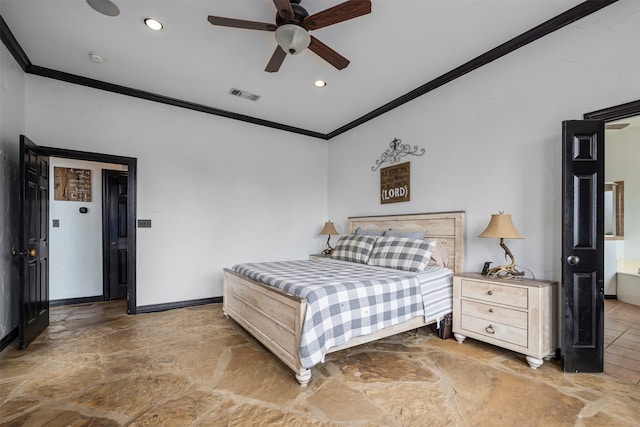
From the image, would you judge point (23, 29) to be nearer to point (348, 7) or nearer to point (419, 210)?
point (348, 7)

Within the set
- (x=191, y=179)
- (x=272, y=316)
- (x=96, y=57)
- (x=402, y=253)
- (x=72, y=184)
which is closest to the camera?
(x=272, y=316)

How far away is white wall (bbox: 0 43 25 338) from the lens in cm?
265

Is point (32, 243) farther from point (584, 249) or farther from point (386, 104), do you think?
point (584, 249)

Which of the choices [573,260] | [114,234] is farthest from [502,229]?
[114,234]

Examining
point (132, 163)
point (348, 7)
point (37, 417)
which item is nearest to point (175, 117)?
point (132, 163)

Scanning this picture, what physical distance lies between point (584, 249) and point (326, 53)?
8.38 ft

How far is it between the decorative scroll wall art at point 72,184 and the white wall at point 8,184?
4.61 ft

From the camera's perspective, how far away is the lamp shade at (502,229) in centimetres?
257

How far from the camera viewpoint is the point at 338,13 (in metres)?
2.08

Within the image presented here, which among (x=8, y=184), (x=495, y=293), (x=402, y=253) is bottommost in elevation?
(x=495, y=293)

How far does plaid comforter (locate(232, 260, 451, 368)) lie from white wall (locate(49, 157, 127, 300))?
2984mm

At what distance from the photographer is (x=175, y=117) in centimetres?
413

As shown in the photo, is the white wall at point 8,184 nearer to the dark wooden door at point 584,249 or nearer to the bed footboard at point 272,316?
the bed footboard at point 272,316

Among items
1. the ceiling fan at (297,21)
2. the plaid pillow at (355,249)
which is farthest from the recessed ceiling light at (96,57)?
the plaid pillow at (355,249)
